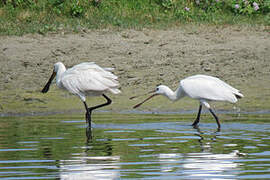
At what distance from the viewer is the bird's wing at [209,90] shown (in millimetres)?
11016

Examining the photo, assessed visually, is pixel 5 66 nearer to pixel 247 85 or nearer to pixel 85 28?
pixel 85 28

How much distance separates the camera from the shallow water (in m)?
6.63

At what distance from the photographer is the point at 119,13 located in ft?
57.5

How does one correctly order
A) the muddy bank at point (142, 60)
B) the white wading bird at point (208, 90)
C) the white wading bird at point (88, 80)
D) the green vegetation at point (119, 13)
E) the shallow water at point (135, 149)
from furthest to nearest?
the green vegetation at point (119, 13)
the muddy bank at point (142, 60)
the white wading bird at point (88, 80)
the white wading bird at point (208, 90)
the shallow water at point (135, 149)

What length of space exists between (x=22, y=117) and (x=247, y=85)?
4.24 metres

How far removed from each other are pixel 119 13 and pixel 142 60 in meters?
2.49

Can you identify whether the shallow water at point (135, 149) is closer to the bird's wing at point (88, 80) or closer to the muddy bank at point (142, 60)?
the bird's wing at point (88, 80)

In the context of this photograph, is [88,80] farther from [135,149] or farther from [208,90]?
[135,149]

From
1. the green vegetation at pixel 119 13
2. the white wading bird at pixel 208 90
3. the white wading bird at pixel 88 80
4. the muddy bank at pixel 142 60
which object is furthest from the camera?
the green vegetation at pixel 119 13

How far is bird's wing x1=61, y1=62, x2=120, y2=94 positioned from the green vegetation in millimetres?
4974

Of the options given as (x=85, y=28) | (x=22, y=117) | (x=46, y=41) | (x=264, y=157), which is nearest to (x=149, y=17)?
(x=85, y=28)

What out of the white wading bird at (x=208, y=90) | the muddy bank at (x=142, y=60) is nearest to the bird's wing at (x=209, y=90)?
the white wading bird at (x=208, y=90)

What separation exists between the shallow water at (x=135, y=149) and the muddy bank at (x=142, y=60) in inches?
63.8

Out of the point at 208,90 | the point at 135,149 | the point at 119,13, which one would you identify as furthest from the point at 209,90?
the point at 119,13
